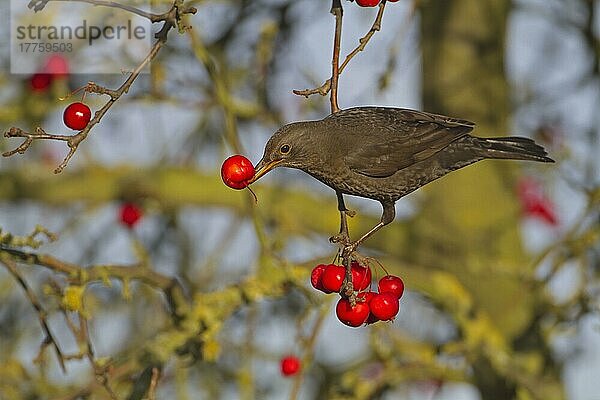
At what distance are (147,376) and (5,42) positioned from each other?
141cm

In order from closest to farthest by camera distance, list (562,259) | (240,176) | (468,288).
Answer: (240,176)
(562,259)
(468,288)

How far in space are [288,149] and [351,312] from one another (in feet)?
0.71

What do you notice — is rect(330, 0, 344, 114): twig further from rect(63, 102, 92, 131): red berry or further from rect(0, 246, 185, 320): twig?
rect(0, 246, 185, 320): twig

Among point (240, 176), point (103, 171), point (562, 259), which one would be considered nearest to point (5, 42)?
point (103, 171)

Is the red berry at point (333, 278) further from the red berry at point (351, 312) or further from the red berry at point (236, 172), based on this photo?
the red berry at point (236, 172)

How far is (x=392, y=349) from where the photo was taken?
2.50m

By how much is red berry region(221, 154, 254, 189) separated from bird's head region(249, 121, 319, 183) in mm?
21

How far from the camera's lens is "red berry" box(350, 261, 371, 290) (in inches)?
48.4

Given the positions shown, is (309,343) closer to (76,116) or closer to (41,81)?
(76,116)

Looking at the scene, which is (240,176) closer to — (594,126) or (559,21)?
(594,126)

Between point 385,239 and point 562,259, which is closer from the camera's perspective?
point 562,259

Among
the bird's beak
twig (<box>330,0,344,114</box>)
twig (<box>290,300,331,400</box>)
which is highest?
twig (<box>330,0,344,114</box>)

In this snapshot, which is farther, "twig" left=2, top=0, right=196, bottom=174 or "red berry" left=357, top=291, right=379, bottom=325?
"red berry" left=357, top=291, right=379, bottom=325

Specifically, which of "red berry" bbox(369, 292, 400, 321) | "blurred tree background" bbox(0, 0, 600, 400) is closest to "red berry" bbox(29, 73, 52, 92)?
"blurred tree background" bbox(0, 0, 600, 400)
